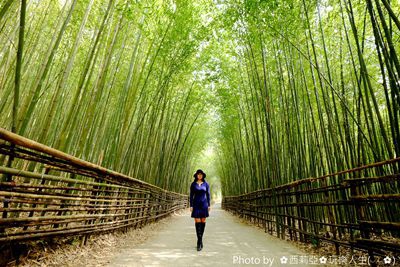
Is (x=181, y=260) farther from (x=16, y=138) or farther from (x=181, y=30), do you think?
(x=181, y=30)

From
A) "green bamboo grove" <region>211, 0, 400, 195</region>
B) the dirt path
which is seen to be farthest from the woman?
"green bamboo grove" <region>211, 0, 400, 195</region>

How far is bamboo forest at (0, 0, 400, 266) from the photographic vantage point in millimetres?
2020

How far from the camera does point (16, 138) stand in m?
1.39

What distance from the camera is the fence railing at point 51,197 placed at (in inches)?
60.3

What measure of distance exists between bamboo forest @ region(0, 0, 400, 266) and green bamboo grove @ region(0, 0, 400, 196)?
42 mm

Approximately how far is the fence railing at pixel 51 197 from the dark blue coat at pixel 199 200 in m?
1.05

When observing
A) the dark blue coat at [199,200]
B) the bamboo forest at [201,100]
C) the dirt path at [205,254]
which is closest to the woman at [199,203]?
the dark blue coat at [199,200]

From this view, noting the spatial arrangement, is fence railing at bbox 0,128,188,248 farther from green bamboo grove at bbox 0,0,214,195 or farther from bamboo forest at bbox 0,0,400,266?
green bamboo grove at bbox 0,0,214,195

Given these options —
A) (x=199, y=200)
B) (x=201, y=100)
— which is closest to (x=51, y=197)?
Answer: (x=199, y=200)

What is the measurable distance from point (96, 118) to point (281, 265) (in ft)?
13.1

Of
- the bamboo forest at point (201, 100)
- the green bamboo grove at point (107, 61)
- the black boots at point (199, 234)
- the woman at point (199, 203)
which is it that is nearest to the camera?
the bamboo forest at point (201, 100)

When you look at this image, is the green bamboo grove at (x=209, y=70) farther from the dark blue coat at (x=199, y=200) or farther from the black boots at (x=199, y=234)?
the black boots at (x=199, y=234)

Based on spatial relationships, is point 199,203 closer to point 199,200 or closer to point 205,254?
point 199,200

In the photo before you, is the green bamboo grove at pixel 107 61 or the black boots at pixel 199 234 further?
the green bamboo grove at pixel 107 61
